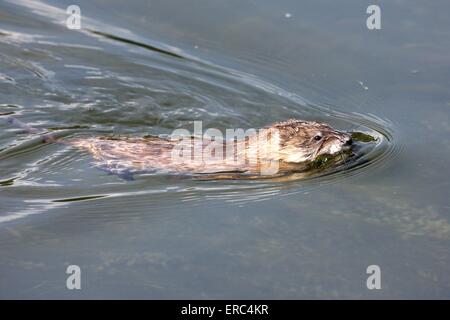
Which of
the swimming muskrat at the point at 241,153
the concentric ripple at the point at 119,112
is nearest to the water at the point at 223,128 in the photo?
the concentric ripple at the point at 119,112

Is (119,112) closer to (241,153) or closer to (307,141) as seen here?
(241,153)

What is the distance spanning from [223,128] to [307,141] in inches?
54.4

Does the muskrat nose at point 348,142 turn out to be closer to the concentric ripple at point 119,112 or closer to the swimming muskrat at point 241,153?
the swimming muskrat at point 241,153

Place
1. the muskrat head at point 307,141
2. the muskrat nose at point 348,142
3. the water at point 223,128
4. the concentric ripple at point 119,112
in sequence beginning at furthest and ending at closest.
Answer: the muskrat nose at point 348,142 < the muskrat head at point 307,141 < the concentric ripple at point 119,112 < the water at point 223,128

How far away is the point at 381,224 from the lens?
6180 mm

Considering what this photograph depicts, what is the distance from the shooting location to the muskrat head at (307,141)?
721 centimetres

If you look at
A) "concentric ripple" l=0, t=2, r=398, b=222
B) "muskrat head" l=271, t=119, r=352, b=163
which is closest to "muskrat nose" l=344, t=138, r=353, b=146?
"muskrat head" l=271, t=119, r=352, b=163

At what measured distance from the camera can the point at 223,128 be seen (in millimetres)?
8359

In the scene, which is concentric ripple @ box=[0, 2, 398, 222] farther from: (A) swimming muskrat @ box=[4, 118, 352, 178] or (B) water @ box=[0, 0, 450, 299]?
(A) swimming muskrat @ box=[4, 118, 352, 178]

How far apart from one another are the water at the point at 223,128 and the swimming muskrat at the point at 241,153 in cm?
19

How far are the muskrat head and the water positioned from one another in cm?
26

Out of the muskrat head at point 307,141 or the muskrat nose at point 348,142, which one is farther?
the muskrat nose at point 348,142

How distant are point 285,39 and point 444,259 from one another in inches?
170
